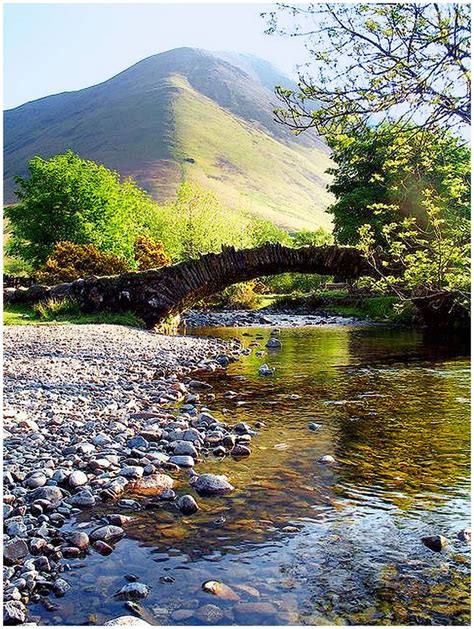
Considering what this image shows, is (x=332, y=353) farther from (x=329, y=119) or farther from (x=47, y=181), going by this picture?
(x=47, y=181)

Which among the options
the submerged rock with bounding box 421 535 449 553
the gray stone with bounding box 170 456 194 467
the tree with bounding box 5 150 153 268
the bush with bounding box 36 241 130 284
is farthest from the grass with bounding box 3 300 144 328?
the submerged rock with bounding box 421 535 449 553

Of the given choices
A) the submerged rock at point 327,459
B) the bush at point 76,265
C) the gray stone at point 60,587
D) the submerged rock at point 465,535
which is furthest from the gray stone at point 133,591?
the bush at point 76,265

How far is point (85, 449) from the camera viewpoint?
7.80m

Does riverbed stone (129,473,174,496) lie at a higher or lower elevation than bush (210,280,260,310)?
lower

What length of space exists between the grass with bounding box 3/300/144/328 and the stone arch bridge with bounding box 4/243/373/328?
47 centimetres

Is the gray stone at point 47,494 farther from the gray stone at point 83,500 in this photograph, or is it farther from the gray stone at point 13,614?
the gray stone at point 13,614

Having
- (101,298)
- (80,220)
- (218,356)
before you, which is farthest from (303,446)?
(80,220)

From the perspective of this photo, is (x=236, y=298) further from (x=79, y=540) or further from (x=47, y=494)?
(x=79, y=540)

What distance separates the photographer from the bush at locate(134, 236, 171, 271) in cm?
4003

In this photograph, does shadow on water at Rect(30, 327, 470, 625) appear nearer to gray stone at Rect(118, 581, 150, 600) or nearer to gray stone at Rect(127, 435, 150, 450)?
gray stone at Rect(118, 581, 150, 600)

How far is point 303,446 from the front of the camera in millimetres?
8719

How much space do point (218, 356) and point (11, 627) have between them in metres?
14.9

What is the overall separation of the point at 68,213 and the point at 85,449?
36640mm

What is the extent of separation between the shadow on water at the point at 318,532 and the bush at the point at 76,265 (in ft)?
68.9
